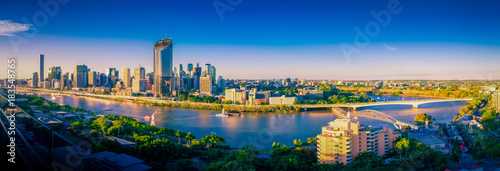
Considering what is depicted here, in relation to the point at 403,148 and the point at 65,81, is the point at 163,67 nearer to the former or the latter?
the point at 65,81

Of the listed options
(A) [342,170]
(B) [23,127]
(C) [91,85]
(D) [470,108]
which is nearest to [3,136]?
(B) [23,127]

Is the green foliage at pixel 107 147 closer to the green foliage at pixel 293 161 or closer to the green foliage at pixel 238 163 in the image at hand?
the green foliage at pixel 238 163

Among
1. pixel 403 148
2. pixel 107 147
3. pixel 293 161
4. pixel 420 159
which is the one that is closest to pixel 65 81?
pixel 107 147

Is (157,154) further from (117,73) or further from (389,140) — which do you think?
(117,73)

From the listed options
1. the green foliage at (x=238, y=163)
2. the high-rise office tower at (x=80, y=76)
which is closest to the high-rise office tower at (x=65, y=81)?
the high-rise office tower at (x=80, y=76)

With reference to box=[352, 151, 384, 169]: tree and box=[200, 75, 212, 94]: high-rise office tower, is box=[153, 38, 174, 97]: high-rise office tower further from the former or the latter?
box=[352, 151, 384, 169]: tree

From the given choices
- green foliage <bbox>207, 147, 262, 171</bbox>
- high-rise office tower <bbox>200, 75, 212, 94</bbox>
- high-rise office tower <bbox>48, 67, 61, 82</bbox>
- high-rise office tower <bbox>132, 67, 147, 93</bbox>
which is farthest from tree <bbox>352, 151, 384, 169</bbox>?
high-rise office tower <bbox>132, 67, 147, 93</bbox>
